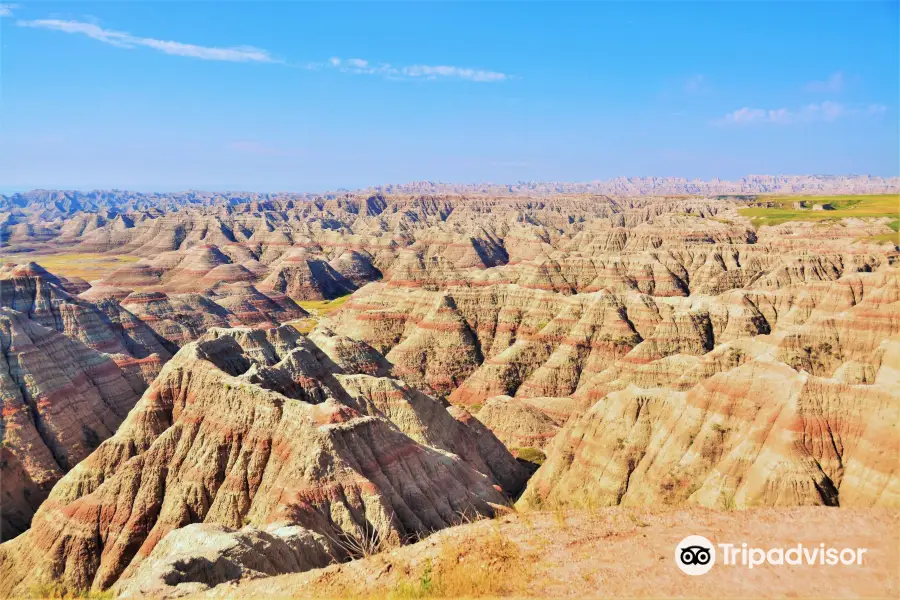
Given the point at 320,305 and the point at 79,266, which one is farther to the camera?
the point at 79,266

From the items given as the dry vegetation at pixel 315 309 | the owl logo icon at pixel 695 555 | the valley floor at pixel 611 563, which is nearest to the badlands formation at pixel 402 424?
the valley floor at pixel 611 563

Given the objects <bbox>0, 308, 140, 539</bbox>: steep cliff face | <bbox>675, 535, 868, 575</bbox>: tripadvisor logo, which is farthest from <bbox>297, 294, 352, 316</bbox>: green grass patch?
<bbox>675, 535, 868, 575</bbox>: tripadvisor logo

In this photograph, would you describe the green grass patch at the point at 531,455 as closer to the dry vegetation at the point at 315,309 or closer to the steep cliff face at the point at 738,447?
the steep cliff face at the point at 738,447

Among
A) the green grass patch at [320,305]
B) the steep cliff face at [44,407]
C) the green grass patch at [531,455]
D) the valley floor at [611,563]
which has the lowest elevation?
the green grass patch at [320,305]

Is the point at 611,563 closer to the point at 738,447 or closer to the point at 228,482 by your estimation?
the point at 228,482

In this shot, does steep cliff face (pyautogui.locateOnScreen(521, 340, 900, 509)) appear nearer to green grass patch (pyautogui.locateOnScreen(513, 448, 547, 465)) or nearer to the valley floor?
green grass patch (pyautogui.locateOnScreen(513, 448, 547, 465))

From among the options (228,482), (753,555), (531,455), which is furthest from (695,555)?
(531,455)

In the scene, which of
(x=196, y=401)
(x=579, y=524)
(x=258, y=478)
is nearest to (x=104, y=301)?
(x=196, y=401)
